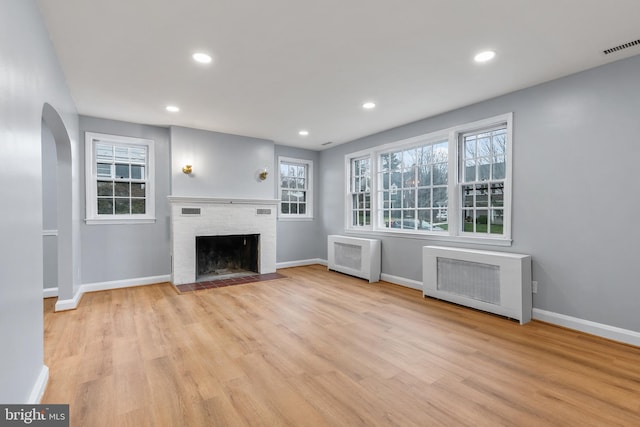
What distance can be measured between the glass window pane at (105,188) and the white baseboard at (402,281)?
4.69 meters

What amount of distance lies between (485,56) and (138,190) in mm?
5146

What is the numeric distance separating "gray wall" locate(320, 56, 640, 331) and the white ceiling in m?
0.26

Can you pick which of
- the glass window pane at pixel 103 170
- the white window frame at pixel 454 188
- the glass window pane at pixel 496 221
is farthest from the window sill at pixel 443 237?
the glass window pane at pixel 103 170

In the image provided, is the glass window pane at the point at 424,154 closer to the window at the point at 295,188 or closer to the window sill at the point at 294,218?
the window at the point at 295,188

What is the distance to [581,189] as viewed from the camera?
301 cm

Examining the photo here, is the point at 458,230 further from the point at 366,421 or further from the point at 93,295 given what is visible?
the point at 93,295

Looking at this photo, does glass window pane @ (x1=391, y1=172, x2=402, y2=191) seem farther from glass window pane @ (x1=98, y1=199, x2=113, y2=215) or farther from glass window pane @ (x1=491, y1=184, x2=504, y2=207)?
glass window pane @ (x1=98, y1=199, x2=113, y2=215)

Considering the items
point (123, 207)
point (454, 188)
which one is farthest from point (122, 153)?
point (454, 188)

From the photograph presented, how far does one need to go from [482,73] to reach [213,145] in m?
4.26

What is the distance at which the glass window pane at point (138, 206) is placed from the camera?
15.9 feet

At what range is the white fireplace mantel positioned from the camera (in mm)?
4855

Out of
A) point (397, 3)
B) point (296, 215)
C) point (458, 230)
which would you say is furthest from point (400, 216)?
point (397, 3)

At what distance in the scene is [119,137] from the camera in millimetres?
4688

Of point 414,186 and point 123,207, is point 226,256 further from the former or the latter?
point 414,186
